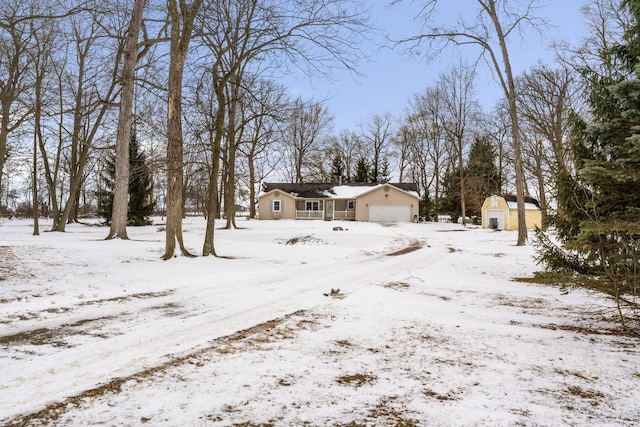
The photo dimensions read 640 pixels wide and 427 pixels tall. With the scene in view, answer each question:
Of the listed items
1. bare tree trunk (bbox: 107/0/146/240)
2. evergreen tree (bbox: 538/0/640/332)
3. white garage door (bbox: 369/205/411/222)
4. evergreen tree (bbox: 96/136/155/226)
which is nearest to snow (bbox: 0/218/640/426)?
evergreen tree (bbox: 538/0/640/332)

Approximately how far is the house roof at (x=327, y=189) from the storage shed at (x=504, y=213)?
857 centimetres

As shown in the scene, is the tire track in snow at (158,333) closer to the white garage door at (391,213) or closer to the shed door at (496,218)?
the shed door at (496,218)

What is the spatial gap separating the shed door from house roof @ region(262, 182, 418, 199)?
8698 mm

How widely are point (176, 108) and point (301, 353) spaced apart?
8039mm

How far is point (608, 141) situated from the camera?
15.3 feet

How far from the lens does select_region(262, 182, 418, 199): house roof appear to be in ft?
128

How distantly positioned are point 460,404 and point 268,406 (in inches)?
53.8

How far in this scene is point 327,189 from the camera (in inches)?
1602

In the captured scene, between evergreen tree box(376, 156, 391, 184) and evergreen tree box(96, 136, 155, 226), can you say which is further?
evergreen tree box(376, 156, 391, 184)

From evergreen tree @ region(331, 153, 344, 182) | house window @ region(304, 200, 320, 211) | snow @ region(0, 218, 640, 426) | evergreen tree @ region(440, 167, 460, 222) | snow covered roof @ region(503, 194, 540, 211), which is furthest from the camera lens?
evergreen tree @ region(331, 153, 344, 182)

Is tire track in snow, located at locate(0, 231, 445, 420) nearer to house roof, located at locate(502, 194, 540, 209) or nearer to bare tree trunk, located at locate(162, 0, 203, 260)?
bare tree trunk, located at locate(162, 0, 203, 260)

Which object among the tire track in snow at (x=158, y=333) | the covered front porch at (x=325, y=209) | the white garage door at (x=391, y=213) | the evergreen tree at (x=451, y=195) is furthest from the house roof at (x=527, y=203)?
the tire track in snow at (x=158, y=333)

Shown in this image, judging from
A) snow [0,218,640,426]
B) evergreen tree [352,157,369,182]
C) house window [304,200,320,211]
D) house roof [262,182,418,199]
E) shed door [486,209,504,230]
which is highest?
Answer: evergreen tree [352,157,369,182]

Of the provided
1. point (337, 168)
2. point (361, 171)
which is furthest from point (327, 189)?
point (337, 168)
